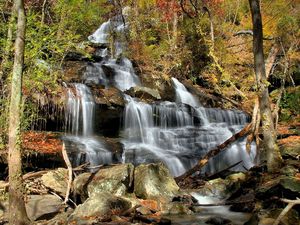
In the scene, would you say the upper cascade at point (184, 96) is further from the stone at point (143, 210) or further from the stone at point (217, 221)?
the stone at point (217, 221)

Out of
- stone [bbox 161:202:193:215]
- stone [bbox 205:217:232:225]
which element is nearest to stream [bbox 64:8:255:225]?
stone [bbox 161:202:193:215]

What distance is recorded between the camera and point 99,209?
7801 millimetres

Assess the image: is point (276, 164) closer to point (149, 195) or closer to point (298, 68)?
point (149, 195)

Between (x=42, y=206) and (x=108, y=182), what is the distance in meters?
1.76

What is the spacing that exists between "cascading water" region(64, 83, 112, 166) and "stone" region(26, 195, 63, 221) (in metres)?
3.97

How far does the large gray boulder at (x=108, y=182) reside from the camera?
30.1ft

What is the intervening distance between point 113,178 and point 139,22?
70.7 feet

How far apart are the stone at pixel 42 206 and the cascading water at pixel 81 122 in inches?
156

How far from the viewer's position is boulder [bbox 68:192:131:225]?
24.7ft

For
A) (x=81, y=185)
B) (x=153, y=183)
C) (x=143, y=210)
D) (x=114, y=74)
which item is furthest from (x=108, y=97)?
(x=143, y=210)

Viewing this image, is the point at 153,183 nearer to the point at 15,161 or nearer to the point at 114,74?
the point at 15,161

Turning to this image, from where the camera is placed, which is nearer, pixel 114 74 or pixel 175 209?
pixel 175 209

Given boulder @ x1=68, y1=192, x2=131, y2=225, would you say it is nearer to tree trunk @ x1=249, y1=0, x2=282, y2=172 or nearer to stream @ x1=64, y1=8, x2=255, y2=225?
stream @ x1=64, y1=8, x2=255, y2=225

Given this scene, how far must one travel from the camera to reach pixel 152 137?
55.5 feet
